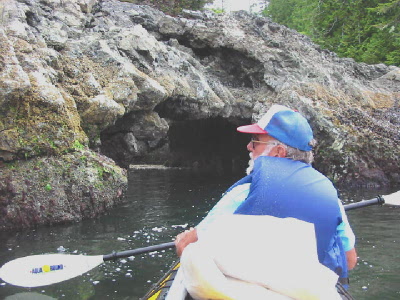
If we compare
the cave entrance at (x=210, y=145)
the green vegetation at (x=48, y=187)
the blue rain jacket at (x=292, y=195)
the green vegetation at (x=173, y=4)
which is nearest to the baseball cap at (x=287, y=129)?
the blue rain jacket at (x=292, y=195)

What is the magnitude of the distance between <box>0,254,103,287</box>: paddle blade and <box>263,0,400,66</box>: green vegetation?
18496mm

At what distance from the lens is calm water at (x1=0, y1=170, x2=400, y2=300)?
5.39 m

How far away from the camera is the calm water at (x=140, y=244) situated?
5395 mm

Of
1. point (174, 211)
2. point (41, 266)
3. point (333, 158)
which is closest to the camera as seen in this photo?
point (41, 266)

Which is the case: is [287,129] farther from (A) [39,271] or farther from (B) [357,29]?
(B) [357,29]

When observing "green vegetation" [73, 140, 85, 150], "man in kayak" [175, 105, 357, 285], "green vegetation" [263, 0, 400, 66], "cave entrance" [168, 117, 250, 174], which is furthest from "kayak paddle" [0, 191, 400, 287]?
"green vegetation" [263, 0, 400, 66]

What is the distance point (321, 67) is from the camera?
50.6ft

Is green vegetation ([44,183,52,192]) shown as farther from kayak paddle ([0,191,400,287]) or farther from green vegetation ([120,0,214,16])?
green vegetation ([120,0,214,16])

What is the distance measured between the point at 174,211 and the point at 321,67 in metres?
8.28

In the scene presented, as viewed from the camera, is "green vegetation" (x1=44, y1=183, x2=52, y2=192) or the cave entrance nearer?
"green vegetation" (x1=44, y1=183, x2=52, y2=192)

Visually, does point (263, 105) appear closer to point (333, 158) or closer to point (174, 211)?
point (333, 158)

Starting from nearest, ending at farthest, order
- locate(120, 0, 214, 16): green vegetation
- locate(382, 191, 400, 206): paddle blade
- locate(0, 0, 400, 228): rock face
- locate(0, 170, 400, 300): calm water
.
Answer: locate(382, 191, 400, 206): paddle blade → locate(0, 170, 400, 300): calm water → locate(0, 0, 400, 228): rock face → locate(120, 0, 214, 16): green vegetation

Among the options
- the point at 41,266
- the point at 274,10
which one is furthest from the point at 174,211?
the point at 274,10

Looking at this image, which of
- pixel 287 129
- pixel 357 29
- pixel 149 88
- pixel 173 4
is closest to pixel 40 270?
pixel 287 129
